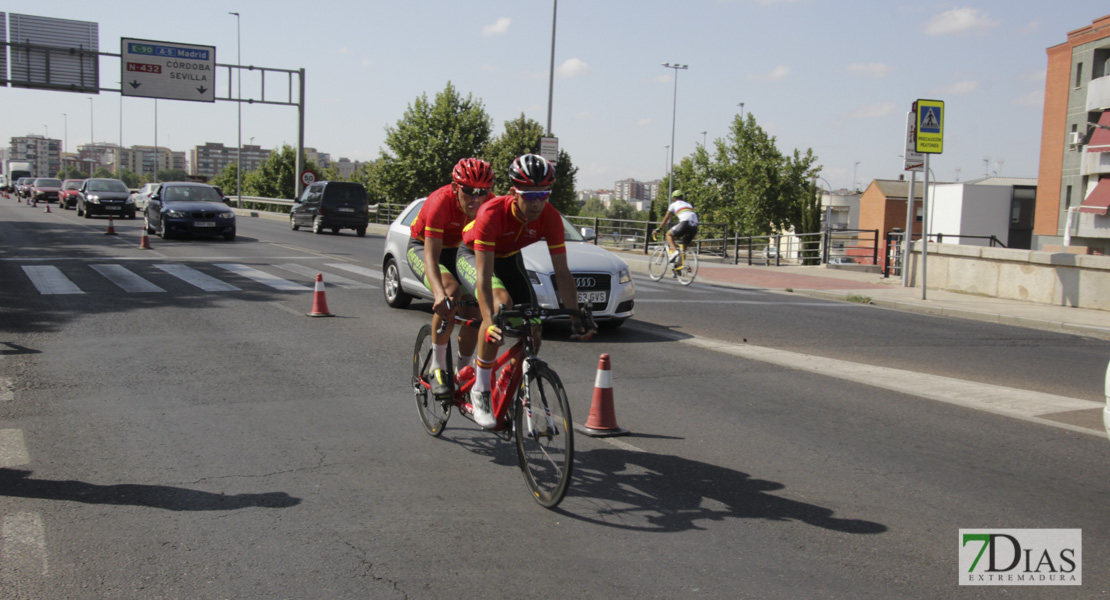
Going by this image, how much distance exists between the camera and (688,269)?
752 inches

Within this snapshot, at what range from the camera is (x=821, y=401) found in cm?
739

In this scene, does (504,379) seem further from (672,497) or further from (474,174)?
(474,174)

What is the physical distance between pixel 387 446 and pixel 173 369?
340 cm

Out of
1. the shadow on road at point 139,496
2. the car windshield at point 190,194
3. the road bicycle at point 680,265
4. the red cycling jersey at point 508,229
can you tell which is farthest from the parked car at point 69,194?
Answer: the red cycling jersey at point 508,229

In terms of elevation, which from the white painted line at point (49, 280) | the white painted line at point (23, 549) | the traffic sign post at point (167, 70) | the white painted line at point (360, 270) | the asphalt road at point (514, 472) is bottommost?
the white painted line at point (23, 549)

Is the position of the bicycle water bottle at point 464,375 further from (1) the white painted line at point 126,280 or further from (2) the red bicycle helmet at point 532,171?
(1) the white painted line at point 126,280

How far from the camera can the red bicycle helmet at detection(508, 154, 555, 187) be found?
183 inches

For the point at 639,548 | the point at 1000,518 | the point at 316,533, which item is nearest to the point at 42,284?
the point at 316,533

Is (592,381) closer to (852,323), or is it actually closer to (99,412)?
(99,412)

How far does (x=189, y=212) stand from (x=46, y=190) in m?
35.9

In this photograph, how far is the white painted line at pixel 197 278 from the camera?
564 inches

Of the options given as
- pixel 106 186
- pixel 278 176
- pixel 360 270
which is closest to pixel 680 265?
pixel 360 270

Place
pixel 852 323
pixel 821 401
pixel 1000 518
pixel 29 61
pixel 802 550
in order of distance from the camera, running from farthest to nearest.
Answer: pixel 29 61, pixel 852 323, pixel 821 401, pixel 1000 518, pixel 802 550

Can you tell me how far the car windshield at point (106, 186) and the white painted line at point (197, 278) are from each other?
22.9 meters
